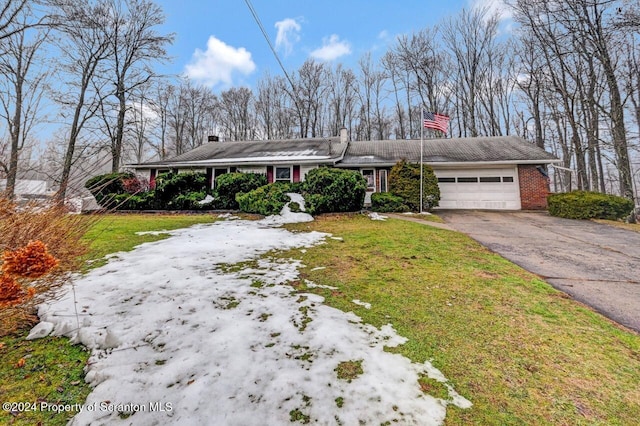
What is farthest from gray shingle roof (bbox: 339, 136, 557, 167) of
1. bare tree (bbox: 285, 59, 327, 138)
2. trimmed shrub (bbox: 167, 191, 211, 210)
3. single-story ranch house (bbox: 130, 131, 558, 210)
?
bare tree (bbox: 285, 59, 327, 138)

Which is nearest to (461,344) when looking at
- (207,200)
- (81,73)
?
(207,200)

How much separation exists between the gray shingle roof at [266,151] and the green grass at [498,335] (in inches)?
397

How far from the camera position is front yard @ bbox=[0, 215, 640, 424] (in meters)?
1.66

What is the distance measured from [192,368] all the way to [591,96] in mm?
19887

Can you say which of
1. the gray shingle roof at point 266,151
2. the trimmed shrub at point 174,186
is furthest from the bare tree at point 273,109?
the trimmed shrub at point 174,186

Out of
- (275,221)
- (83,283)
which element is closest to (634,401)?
(83,283)

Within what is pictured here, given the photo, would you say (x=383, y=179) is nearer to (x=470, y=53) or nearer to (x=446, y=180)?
(x=446, y=180)

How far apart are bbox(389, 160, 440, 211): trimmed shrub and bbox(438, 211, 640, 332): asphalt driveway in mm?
2182

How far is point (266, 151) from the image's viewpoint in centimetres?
1667

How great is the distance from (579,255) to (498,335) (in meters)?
4.47

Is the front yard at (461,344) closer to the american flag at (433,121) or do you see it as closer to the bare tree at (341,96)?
the american flag at (433,121)

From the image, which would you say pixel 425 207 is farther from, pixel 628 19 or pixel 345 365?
pixel 345 365

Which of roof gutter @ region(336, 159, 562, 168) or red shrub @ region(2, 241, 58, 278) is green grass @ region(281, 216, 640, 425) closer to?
red shrub @ region(2, 241, 58, 278)

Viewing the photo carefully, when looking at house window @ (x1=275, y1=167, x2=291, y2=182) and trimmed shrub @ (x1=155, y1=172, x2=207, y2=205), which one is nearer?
trimmed shrub @ (x1=155, y1=172, x2=207, y2=205)
